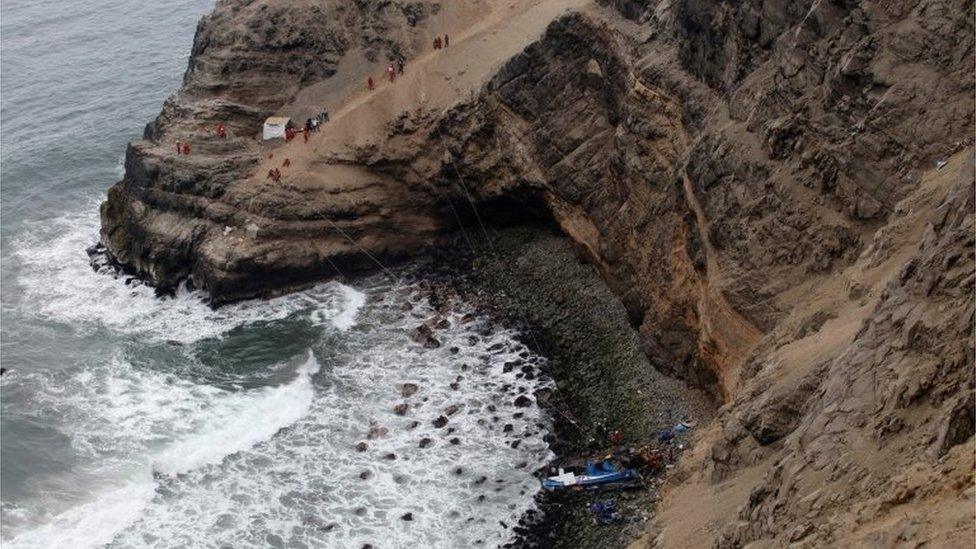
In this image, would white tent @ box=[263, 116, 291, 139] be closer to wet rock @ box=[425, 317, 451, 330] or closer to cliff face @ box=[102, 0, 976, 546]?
cliff face @ box=[102, 0, 976, 546]

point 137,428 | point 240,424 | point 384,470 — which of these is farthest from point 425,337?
point 137,428

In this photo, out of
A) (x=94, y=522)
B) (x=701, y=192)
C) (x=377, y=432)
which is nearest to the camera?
(x=701, y=192)

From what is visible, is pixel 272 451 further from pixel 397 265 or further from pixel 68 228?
pixel 68 228

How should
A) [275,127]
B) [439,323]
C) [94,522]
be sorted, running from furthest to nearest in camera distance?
[275,127], [439,323], [94,522]

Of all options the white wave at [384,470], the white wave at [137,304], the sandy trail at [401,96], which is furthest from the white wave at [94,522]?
the sandy trail at [401,96]

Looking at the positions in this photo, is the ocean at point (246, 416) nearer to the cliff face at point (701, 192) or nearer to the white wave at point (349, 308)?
the white wave at point (349, 308)

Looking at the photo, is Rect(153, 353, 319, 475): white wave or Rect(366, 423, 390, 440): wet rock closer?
Rect(153, 353, 319, 475): white wave

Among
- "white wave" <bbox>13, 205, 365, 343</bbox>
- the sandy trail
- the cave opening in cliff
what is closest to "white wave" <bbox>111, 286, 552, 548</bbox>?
"white wave" <bbox>13, 205, 365, 343</bbox>

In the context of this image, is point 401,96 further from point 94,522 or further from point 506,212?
point 94,522
